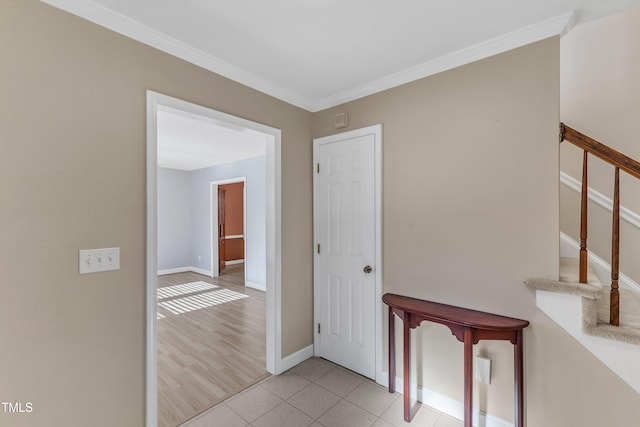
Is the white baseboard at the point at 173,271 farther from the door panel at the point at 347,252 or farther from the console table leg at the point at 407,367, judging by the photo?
the console table leg at the point at 407,367

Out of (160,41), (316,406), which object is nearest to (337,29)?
(160,41)

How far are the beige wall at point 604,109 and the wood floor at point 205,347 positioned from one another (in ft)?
10.3

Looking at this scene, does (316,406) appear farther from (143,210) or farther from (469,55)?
(469,55)

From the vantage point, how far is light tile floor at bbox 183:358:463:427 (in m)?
1.90

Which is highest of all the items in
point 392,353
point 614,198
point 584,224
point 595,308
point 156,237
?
point 614,198

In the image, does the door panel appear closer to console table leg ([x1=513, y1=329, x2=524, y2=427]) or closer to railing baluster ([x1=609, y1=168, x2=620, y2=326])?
console table leg ([x1=513, y1=329, x2=524, y2=427])

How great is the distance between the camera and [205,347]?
117 inches

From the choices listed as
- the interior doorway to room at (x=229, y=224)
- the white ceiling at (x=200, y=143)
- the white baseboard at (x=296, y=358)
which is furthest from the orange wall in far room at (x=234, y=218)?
the white baseboard at (x=296, y=358)

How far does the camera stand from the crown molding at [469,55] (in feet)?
5.27

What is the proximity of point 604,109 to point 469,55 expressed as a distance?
4.81 ft

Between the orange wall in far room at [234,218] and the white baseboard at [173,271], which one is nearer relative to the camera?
the white baseboard at [173,271]

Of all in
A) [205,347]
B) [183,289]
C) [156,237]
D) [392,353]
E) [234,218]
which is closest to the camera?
[156,237]

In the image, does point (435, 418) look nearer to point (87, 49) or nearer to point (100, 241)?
point (100, 241)

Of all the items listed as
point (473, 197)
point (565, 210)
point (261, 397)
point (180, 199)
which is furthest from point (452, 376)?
point (180, 199)
